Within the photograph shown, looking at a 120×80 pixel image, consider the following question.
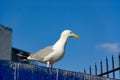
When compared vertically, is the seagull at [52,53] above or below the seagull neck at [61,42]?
below

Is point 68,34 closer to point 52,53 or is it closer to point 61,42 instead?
point 61,42

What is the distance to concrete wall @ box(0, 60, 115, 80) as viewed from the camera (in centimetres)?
771

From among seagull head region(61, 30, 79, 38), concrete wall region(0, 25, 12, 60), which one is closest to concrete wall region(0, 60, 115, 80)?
seagull head region(61, 30, 79, 38)

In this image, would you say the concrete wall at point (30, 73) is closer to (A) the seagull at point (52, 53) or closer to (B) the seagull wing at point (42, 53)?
(A) the seagull at point (52, 53)

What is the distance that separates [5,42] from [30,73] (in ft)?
39.1

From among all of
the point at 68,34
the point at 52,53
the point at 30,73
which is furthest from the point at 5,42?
the point at 30,73

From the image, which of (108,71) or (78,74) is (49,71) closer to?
(78,74)

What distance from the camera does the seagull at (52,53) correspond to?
8984 millimetres

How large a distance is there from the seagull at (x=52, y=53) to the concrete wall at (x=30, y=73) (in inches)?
16.7

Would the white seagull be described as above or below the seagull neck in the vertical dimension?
below

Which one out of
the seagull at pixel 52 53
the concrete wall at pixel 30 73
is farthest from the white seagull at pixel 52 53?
the concrete wall at pixel 30 73

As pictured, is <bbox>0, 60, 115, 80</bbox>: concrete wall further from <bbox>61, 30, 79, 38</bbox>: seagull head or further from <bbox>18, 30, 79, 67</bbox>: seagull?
<bbox>61, 30, 79, 38</bbox>: seagull head

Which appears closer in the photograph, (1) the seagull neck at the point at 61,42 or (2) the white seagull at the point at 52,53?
(2) the white seagull at the point at 52,53

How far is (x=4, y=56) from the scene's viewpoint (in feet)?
63.7
